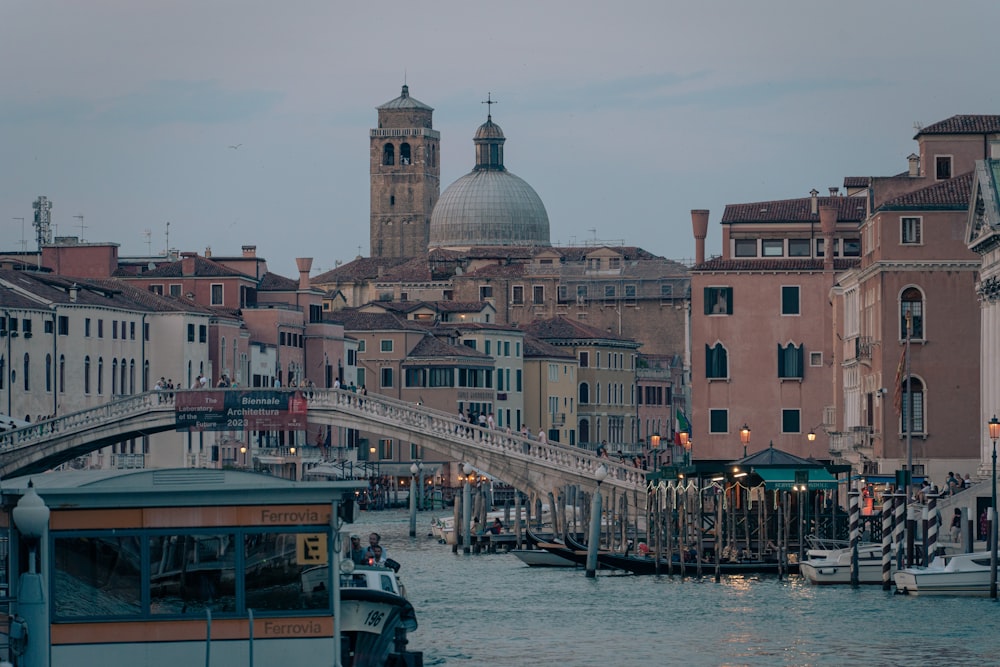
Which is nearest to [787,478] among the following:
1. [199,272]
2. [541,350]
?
[199,272]

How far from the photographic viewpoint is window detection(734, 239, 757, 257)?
5047 cm

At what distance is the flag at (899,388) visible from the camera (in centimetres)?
4188

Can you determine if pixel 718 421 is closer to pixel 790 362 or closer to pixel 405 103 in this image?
pixel 790 362

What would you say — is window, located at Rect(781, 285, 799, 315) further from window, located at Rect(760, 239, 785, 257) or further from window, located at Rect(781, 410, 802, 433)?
Answer: window, located at Rect(781, 410, 802, 433)

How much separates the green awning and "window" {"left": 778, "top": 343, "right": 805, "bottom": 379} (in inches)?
497

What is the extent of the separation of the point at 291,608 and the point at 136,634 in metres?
1.00

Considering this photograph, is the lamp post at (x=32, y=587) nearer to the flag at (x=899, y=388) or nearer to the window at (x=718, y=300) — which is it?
the flag at (x=899, y=388)

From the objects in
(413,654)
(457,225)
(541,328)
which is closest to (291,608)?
(413,654)

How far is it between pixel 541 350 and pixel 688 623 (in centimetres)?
6185

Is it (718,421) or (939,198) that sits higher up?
(939,198)

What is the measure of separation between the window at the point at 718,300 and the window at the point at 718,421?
200 cm

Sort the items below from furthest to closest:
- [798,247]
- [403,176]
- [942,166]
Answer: [403,176] → [798,247] → [942,166]

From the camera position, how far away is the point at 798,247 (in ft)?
166

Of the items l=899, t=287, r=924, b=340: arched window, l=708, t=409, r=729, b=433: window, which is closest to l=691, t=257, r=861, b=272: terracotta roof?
l=708, t=409, r=729, b=433: window
